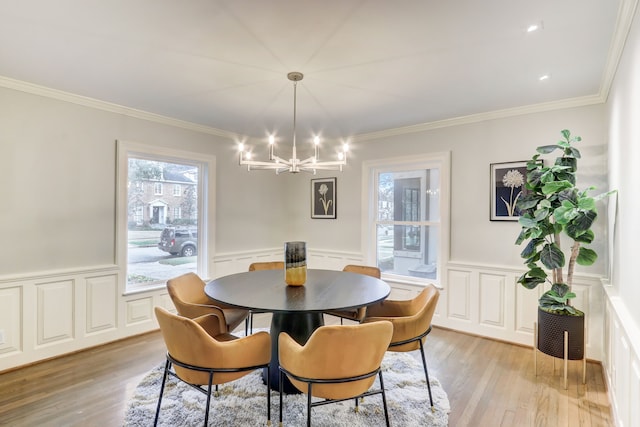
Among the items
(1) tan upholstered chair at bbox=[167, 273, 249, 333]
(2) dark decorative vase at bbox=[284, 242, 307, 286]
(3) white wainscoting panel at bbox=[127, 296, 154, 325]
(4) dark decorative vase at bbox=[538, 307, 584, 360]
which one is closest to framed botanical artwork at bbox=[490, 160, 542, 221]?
(4) dark decorative vase at bbox=[538, 307, 584, 360]

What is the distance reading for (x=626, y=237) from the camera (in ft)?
6.61

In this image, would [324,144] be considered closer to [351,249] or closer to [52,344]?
[351,249]

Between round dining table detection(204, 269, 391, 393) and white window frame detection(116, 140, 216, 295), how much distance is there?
160 cm

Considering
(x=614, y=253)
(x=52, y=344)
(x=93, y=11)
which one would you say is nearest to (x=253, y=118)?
(x=93, y=11)

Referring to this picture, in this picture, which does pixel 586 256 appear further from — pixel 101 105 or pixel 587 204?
pixel 101 105

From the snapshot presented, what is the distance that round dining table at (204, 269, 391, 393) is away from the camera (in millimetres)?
2068

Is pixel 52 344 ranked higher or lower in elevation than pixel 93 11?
lower

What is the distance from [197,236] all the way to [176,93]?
1.96m

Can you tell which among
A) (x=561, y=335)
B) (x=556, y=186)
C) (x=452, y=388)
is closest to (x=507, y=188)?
(x=556, y=186)

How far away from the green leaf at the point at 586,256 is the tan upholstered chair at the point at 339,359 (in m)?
2.10

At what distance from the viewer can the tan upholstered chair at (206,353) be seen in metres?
1.81

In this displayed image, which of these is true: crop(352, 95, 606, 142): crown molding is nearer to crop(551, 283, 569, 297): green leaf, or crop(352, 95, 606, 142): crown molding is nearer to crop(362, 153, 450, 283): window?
crop(362, 153, 450, 283): window

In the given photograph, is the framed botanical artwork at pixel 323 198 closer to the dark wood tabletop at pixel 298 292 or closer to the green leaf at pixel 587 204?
the dark wood tabletop at pixel 298 292

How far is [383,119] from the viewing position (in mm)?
3949
